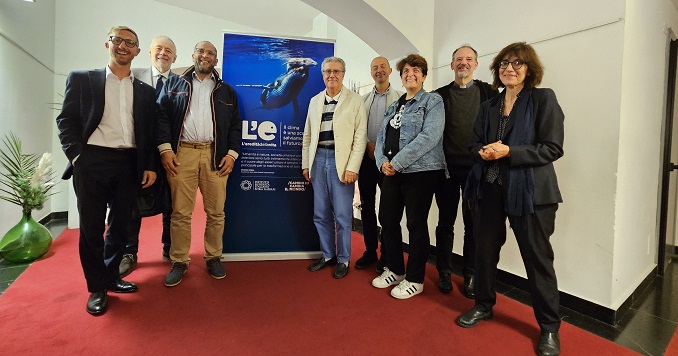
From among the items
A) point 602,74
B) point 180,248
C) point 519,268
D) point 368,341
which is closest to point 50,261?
point 180,248

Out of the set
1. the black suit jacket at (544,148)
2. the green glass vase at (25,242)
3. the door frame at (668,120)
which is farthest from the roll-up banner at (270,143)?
the door frame at (668,120)

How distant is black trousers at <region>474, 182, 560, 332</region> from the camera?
1.75 m

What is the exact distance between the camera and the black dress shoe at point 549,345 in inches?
68.6

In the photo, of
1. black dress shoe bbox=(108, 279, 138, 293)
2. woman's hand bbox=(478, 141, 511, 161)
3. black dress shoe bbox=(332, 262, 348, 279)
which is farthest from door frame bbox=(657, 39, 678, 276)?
black dress shoe bbox=(108, 279, 138, 293)

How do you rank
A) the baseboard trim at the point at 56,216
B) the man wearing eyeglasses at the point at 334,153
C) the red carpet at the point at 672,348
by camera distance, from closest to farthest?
the red carpet at the point at 672,348 → the man wearing eyeglasses at the point at 334,153 → the baseboard trim at the point at 56,216

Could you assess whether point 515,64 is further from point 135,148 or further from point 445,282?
point 135,148

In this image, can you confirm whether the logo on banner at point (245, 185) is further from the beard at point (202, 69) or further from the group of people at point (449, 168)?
the beard at point (202, 69)

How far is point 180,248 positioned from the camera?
2.62 metres

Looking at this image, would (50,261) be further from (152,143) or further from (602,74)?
(602,74)

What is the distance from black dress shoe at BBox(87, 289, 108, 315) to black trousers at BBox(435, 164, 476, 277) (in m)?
2.31

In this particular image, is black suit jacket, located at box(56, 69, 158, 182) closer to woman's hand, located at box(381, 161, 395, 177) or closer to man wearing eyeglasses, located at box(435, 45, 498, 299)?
woman's hand, located at box(381, 161, 395, 177)

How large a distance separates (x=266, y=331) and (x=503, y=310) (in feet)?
5.10

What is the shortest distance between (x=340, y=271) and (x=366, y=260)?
13.8 inches

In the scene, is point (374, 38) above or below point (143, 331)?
above
